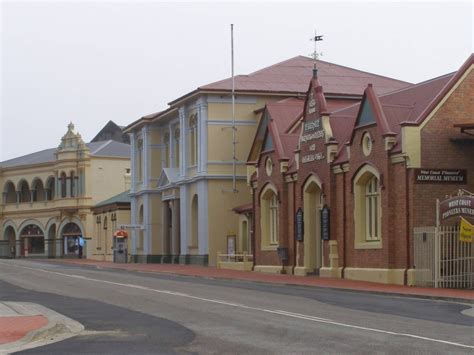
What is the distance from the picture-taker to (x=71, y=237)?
86.6 metres

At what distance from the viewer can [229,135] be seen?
52219 millimetres

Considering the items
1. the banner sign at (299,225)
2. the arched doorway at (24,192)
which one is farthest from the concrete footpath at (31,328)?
the arched doorway at (24,192)

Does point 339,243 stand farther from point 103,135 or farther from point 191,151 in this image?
point 103,135

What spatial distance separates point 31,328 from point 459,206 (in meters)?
16.8

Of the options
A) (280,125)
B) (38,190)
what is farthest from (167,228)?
(38,190)

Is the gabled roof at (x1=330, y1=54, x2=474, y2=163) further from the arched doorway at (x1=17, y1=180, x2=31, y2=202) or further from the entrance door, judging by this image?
the arched doorway at (x1=17, y1=180, x2=31, y2=202)

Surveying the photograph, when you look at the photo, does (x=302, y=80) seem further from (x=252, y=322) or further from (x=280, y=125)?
(x=252, y=322)

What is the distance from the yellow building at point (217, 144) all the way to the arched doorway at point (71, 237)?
26.5 m

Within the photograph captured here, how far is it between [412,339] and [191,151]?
41874mm

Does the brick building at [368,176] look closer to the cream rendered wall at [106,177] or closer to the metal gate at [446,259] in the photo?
the metal gate at [446,259]

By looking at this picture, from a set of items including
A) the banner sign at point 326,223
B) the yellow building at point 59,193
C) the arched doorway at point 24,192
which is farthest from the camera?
the arched doorway at point 24,192

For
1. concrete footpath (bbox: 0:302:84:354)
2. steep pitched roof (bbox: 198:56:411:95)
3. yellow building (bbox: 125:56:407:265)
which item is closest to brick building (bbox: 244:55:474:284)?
yellow building (bbox: 125:56:407:265)

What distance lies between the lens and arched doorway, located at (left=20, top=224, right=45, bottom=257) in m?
90.6

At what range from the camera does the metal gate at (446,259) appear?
29.0 meters
